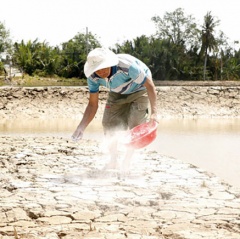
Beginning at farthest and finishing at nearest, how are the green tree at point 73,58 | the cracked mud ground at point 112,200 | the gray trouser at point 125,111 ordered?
the green tree at point 73,58 < the gray trouser at point 125,111 < the cracked mud ground at point 112,200

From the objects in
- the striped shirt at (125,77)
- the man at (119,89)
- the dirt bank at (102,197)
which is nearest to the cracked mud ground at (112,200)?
the dirt bank at (102,197)

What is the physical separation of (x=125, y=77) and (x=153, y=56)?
32.5 m

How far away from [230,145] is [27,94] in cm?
1210

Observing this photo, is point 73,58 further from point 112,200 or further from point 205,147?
point 112,200

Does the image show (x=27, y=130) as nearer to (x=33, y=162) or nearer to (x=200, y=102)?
(x=33, y=162)

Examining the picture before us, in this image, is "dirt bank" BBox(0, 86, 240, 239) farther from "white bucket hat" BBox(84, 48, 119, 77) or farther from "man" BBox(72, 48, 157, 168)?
"white bucket hat" BBox(84, 48, 119, 77)

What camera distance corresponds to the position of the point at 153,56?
37469 millimetres

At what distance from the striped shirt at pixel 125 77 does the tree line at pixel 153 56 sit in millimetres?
28781

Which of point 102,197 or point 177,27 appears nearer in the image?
point 102,197

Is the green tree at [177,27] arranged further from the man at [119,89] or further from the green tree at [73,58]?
the man at [119,89]

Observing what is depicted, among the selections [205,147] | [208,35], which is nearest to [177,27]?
[208,35]

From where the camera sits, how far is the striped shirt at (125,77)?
17.0 ft

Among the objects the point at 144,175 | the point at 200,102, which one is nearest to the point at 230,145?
the point at 144,175

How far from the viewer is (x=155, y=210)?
422 centimetres
